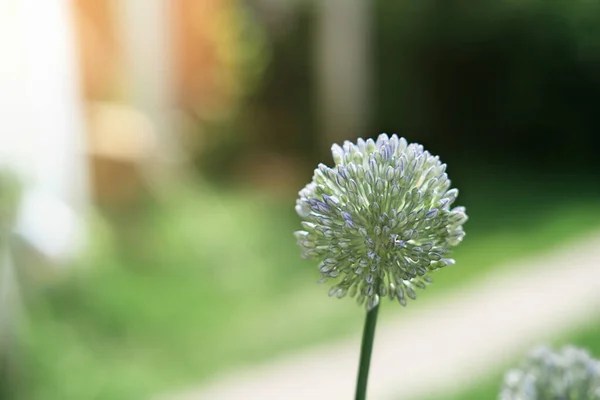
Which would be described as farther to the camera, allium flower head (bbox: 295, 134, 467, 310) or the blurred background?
the blurred background

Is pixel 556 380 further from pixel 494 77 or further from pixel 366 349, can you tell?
pixel 494 77

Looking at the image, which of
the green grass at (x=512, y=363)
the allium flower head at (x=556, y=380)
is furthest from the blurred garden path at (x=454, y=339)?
the allium flower head at (x=556, y=380)

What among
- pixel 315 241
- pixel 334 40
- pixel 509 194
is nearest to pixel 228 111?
pixel 334 40

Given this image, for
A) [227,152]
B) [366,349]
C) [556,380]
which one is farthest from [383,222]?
[227,152]

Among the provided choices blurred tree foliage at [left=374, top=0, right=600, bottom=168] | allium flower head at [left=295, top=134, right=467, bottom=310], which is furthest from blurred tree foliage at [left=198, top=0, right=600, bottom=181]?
allium flower head at [left=295, top=134, right=467, bottom=310]

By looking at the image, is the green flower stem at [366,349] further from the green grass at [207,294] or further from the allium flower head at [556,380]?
the green grass at [207,294]

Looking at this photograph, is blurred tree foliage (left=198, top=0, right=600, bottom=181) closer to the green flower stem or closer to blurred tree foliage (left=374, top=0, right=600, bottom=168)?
blurred tree foliage (left=374, top=0, right=600, bottom=168)
